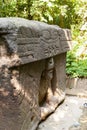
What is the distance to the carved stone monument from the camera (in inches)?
134

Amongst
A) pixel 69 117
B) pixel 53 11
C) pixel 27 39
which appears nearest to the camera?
pixel 27 39

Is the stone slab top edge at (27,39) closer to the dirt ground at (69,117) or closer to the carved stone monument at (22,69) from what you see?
the carved stone monument at (22,69)

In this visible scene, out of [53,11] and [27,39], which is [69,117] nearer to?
[27,39]

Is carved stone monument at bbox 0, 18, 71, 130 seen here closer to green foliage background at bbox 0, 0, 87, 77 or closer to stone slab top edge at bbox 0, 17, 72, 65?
stone slab top edge at bbox 0, 17, 72, 65

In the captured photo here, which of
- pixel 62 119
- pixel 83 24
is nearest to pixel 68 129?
pixel 62 119

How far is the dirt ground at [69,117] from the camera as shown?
4434 mm

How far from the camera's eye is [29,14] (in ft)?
38.0

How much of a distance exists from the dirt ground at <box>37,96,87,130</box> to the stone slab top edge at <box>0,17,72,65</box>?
110 centimetres

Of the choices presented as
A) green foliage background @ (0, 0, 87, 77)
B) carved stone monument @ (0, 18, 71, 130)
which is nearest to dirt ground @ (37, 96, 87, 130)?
carved stone monument @ (0, 18, 71, 130)

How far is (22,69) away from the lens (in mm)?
Answer: 3719

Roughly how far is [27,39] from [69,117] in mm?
1834

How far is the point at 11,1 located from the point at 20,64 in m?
7.73

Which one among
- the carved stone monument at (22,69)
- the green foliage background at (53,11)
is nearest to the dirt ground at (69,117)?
the carved stone monument at (22,69)

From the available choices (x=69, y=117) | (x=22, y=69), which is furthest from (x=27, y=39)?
Answer: (x=69, y=117)
